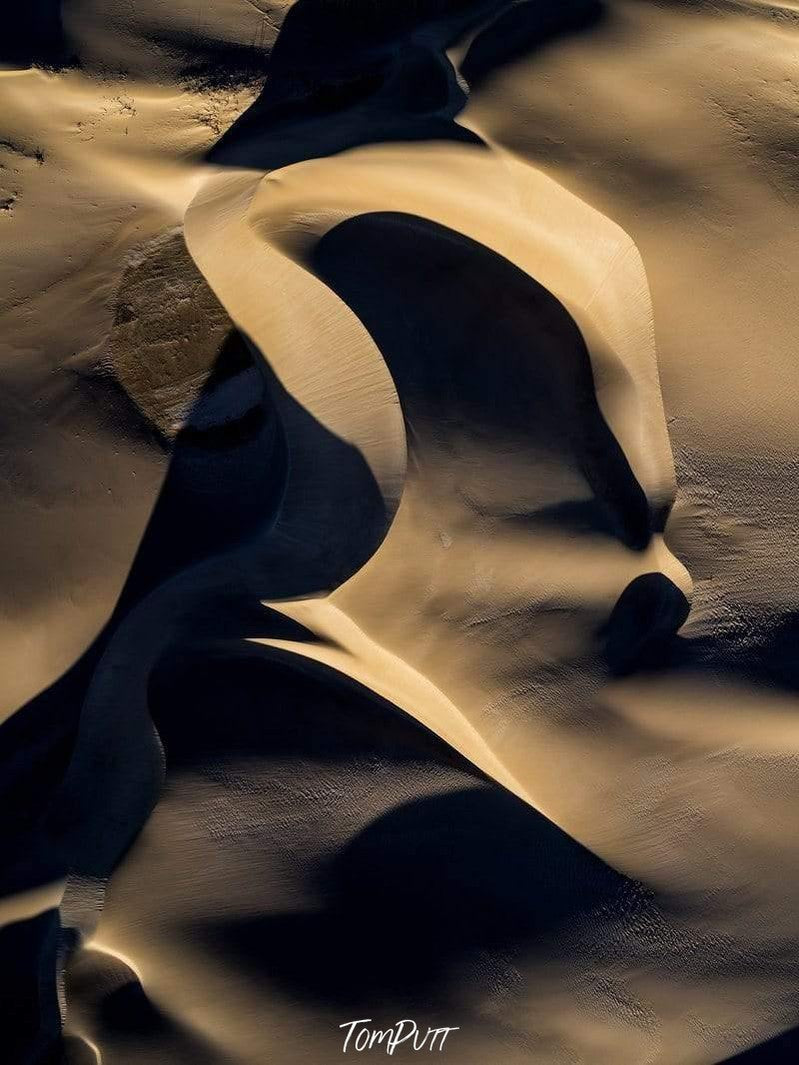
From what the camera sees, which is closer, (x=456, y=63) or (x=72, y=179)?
(x=456, y=63)

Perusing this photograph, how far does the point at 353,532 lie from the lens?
12.7 feet

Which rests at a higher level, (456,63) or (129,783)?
(456,63)

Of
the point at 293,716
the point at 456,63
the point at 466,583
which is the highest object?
the point at 456,63

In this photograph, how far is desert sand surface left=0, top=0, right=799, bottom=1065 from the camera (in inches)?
149

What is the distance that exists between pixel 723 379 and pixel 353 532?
216cm

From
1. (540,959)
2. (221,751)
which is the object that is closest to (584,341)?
(221,751)

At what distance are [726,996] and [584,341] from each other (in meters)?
3.66

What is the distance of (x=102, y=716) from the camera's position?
395cm

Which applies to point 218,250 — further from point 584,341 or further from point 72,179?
point 584,341

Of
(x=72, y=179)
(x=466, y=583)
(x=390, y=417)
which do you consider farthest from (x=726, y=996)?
(x=72, y=179)

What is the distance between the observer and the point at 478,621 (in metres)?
3.86

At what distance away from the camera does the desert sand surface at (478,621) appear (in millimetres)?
3789

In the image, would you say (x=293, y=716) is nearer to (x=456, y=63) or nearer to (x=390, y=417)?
(x=390, y=417)

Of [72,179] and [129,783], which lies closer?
[129,783]
